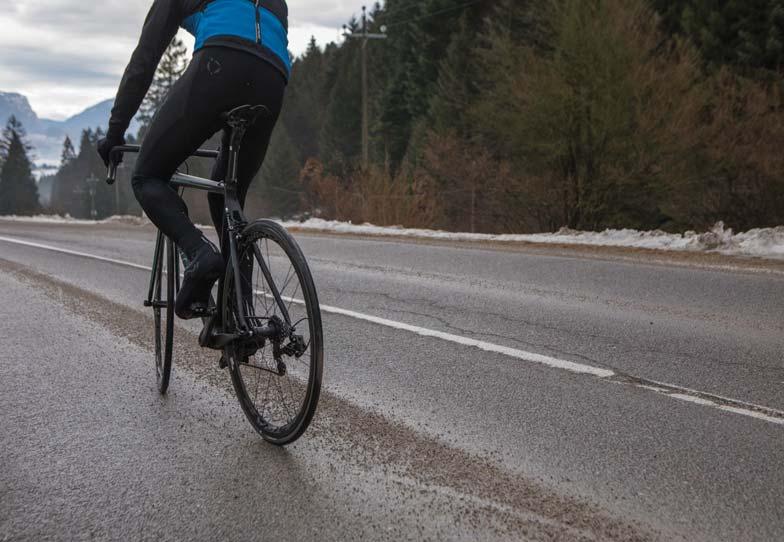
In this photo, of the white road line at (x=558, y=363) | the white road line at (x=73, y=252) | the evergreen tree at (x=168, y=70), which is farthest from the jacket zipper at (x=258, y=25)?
the evergreen tree at (x=168, y=70)

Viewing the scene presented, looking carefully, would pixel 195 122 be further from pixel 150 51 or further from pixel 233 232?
pixel 233 232

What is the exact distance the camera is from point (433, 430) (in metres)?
2.89

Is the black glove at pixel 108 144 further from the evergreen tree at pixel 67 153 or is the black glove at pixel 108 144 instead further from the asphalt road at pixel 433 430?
the evergreen tree at pixel 67 153

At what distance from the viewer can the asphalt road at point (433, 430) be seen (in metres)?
2.17

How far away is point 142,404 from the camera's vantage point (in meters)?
3.28

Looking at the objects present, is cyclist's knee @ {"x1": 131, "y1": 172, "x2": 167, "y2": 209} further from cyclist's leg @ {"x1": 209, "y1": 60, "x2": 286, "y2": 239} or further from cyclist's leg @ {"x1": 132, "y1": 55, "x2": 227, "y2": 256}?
cyclist's leg @ {"x1": 209, "y1": 60, "x2": 286, "y2": 239}

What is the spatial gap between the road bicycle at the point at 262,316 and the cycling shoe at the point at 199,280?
0.05 meters

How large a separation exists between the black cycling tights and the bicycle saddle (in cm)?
4

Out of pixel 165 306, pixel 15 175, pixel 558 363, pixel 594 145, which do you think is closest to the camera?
pixel 165 306

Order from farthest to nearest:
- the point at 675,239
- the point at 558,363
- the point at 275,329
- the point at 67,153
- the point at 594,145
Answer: the point at 67,153 → the point at 594,145 → the point at 675,239 → the point at 558,363 → the point at 275,329

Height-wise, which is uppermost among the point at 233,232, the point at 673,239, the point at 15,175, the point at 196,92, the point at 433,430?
the point at 15,175

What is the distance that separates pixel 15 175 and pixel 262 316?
9948 centimetres

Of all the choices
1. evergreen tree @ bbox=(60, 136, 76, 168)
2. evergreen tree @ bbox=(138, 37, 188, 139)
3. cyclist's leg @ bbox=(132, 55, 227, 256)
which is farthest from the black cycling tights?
evergreen tree @ bbox=(60, 136, 76, 168)

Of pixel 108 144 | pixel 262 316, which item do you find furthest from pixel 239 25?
pixel 262 316
